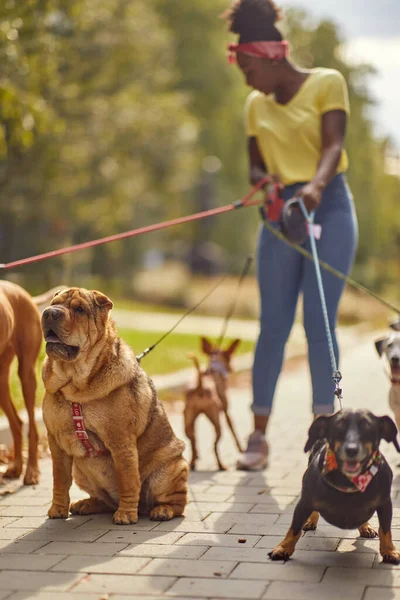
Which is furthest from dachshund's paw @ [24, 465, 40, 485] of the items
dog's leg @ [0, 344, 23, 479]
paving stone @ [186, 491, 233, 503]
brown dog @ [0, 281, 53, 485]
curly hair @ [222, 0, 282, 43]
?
curly hair @ [222, 0, 282, 43]

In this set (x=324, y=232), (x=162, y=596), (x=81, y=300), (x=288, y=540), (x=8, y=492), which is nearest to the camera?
(x=162, y=596)

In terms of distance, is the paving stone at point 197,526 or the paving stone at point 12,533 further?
the paving stone at point 197,526

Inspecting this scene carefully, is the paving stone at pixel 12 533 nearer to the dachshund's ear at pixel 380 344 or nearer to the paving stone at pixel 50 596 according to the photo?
the paving stone at pixel 50 596

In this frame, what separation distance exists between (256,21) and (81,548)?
354 centimetres

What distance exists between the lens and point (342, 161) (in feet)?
20.8

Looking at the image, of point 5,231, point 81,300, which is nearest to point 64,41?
point 5,231

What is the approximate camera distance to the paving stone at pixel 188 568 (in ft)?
12.7

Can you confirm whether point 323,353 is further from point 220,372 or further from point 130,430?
point 130,430

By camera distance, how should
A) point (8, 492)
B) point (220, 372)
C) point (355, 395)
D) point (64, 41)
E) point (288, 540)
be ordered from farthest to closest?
point (64, 41) < point (355, 395) < point (220, 372) < point (8, 492) < point (288, 540)

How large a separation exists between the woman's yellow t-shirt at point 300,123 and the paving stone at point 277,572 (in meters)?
3.00

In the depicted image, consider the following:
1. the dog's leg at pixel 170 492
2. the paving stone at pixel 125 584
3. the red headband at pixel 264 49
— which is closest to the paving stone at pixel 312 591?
the paving stone at pixel 125 584

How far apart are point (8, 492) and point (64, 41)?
17.1 metres

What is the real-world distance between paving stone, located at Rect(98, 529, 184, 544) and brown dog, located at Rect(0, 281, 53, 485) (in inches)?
58.3

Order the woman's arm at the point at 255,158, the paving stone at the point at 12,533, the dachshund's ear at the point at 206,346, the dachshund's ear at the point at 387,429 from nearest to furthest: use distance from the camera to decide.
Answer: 1. the dachshund's ear at the point at 387,429
2. the paving stone at the point at 12,533
3. the woman's arm at the point at 255,158
4. the dachshund's ear at the point at 206,346
